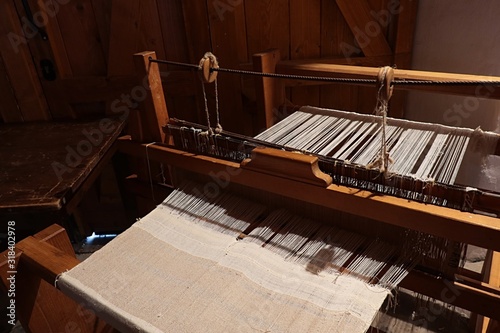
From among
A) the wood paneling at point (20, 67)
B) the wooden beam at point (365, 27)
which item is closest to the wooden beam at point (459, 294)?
the wooden beam at point (365, 27)

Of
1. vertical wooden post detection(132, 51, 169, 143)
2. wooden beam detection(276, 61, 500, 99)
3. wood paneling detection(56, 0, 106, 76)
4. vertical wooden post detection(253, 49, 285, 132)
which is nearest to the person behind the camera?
wooden beam detection(276, 61, 500, 99)

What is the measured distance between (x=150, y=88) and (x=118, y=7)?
794 mm

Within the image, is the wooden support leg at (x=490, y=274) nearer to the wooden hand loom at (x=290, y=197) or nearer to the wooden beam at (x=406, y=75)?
the wooden hand loom at (x=290, y=197)

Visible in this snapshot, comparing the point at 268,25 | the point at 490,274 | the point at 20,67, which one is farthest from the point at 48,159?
the point at 490,274

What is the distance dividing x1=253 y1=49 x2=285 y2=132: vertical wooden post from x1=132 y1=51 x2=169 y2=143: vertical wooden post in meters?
0.38

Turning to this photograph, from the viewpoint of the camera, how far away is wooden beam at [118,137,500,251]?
2.74 feet

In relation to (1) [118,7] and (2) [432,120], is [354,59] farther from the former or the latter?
(1) [118,7]

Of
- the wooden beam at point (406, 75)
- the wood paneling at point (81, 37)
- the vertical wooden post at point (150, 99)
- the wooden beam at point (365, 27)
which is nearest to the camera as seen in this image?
the wooden beam at point (406, 75)

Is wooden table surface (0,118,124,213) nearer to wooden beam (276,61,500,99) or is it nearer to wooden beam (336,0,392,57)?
wooden beam (276,61,500,99)

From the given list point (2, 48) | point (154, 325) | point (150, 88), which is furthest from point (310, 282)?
point (2, 48)

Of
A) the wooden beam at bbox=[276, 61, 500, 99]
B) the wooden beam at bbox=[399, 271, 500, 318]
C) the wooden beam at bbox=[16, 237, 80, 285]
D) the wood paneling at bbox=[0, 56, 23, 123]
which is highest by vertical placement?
the wooden beam at bbox=[276, 61, 500, 99]

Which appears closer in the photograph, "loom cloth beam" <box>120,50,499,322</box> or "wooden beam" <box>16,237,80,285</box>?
"loom cloth beam" <box>120,50,499,322</box>

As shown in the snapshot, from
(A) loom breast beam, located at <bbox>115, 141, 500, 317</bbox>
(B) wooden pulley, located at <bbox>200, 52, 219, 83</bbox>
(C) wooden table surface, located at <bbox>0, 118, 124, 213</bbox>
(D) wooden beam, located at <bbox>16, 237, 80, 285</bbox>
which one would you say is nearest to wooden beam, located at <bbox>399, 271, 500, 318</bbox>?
(A) loom breast beam, located at <bbox>115, 141, 500, 317</bbox>

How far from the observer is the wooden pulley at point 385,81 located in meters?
0.87
